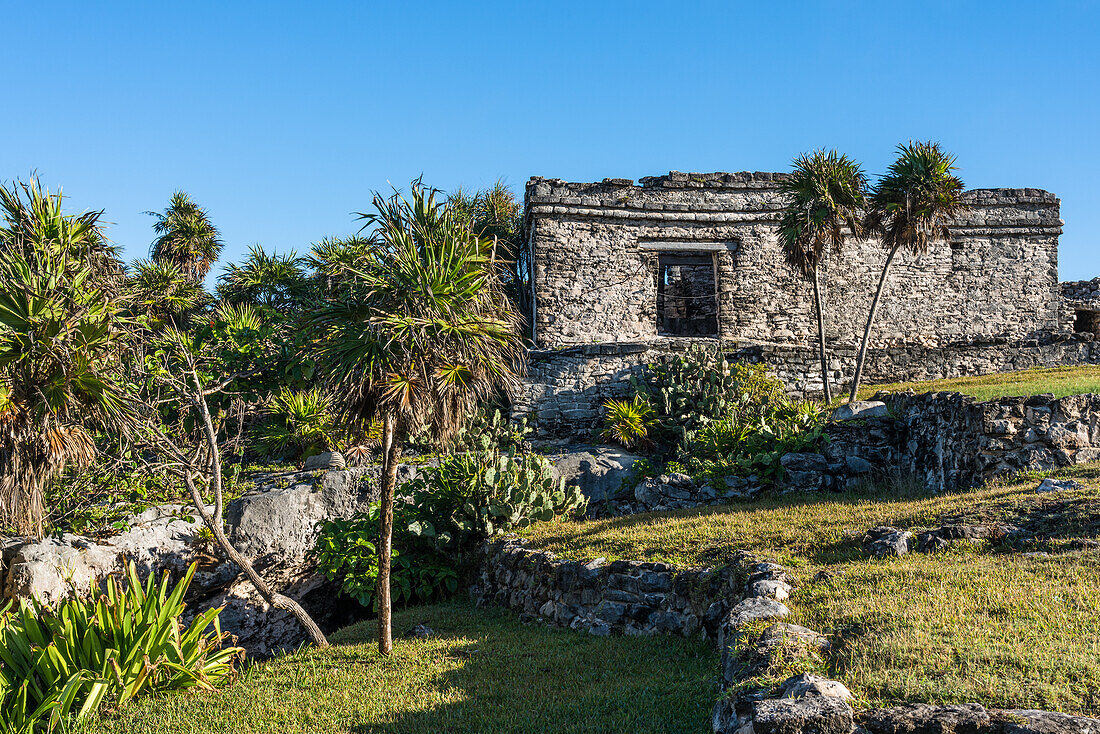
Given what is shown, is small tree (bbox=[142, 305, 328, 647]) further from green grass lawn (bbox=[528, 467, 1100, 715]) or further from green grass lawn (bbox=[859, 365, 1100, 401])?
green grass lawn (bbox=[859, 365, 1100, 401])

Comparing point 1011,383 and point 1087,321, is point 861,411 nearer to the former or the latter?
point 1011,383

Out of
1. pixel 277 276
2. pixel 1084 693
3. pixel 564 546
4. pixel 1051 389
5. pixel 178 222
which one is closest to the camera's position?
pixel 1084 693

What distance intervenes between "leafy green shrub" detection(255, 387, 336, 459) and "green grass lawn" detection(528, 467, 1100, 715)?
615 cm

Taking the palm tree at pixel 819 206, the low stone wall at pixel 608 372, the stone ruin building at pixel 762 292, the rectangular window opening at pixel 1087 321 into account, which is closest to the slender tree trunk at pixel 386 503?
the low stone wall at pixel 608 372

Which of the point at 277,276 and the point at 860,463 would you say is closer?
the point at 860,463

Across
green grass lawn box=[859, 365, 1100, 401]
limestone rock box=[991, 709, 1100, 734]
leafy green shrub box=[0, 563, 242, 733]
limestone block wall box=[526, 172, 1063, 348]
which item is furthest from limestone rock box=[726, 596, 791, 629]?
limestone block wall box=[526, 172, 1063, 348]

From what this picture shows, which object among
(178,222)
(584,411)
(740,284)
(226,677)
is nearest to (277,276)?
(178,222)

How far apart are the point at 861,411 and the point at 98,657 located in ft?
35.8

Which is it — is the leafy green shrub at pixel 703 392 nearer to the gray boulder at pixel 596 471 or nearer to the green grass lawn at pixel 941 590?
the gray boulder at pixel 596 471

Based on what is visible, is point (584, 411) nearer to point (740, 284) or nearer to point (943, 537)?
point (740, 284)

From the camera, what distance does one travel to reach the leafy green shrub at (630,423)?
13414mm

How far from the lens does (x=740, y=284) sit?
16266mm

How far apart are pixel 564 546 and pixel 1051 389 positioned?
747 cm

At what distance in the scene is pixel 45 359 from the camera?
6.54 meters
